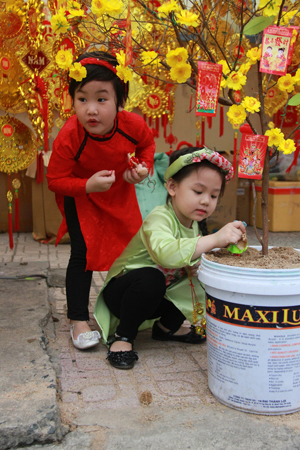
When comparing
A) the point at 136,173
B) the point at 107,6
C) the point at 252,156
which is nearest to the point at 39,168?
the point at 136,173

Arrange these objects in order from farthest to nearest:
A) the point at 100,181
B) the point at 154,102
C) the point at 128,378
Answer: the point at 154,102, the point at 100,181, the point at 128,378

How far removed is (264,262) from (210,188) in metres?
0.40

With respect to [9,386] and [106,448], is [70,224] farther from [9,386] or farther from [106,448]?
[106,448]

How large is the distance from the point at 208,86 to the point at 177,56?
14cm

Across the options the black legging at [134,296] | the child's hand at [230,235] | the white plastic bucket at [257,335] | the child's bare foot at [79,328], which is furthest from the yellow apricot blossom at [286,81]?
the child's bare foot at [79,328]

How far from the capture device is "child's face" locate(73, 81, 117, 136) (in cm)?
189

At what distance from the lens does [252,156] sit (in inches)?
61.6

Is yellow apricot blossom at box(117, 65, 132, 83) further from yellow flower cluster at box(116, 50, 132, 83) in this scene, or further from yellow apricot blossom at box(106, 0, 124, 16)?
yellow apricot blossom at box(106, 0, 124, 16)

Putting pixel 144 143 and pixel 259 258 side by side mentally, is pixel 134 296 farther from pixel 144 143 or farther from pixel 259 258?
pixel 144 143

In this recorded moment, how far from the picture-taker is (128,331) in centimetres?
190

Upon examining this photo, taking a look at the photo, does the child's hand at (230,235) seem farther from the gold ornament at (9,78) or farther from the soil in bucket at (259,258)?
the gold ornament at (9,78)

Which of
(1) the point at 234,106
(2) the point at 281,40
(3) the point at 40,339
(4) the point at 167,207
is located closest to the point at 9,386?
(3) the point at 40,339

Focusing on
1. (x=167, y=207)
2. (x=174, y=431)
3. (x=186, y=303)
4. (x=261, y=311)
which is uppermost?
(x=167, y=207)

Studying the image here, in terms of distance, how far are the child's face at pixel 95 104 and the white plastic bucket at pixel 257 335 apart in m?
0.82
